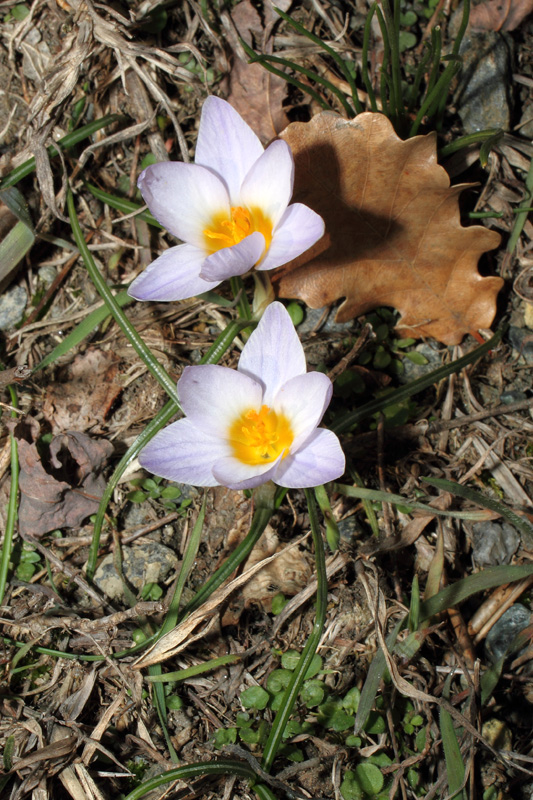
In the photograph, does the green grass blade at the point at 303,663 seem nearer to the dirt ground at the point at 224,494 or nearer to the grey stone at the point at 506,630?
the dirt ground at the point at 224,494

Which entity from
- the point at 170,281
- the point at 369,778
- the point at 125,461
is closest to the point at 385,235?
the point at 170,281

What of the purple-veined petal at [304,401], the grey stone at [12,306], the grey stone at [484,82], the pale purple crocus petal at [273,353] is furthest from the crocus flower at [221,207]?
the grey stone at [484,82]

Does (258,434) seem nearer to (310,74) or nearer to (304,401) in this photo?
(304,401)

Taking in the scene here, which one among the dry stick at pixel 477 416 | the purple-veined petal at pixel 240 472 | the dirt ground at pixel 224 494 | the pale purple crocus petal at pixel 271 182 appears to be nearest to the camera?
the purple-veined petal at pixel 240 472

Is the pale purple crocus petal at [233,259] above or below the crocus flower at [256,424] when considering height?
above

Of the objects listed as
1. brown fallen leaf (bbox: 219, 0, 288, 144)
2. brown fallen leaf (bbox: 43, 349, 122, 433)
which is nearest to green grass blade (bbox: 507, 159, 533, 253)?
brown fallen leaf (bbox: 219, 0, 288, 144)

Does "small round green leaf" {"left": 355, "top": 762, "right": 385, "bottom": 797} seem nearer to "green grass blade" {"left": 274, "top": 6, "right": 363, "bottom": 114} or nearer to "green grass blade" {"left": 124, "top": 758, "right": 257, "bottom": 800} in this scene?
"green grass blade" {"left": 124, "top": 758, "right": 257, "bottom": 800}

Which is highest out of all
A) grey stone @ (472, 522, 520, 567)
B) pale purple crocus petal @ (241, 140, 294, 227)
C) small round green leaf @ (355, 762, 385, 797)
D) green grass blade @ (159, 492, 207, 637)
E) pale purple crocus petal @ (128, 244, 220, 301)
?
pale purple crocus petal @ (241, 140, 294, 227)
